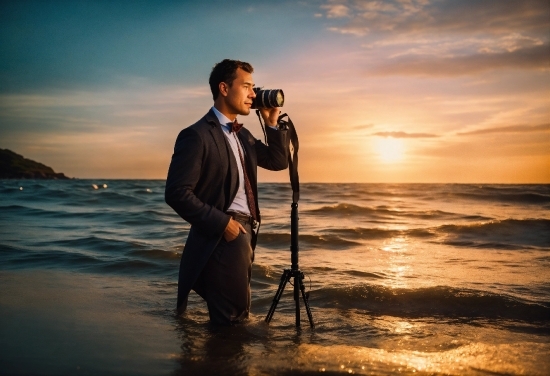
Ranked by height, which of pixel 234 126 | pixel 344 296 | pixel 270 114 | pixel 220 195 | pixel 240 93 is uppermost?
pixel 240 93

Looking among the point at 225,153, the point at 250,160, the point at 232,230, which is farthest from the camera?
the point at 250,160

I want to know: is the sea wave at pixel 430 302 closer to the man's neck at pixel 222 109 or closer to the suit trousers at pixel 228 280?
the suit trousers at pixel 228 280

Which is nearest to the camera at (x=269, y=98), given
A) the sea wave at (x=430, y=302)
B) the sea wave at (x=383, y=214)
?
the sea wave at (x=430, y=302)

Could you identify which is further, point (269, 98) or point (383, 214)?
point (383, 214)

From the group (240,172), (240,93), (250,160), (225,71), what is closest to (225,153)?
(240,172)

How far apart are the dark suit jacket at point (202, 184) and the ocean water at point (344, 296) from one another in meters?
0.66

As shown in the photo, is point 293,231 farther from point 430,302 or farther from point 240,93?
point 430,302

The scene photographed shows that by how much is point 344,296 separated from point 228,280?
2656 mm

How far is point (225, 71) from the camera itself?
3918 mm

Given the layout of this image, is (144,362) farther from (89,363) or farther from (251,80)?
(251,80)

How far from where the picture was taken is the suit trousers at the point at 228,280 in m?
3.83

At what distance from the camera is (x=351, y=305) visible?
19.4ft

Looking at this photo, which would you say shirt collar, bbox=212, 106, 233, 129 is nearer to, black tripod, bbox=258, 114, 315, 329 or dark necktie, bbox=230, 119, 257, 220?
dark necktie, bbox=230, 119, 257, 220

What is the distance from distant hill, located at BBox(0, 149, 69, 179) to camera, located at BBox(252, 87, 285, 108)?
114 metres
